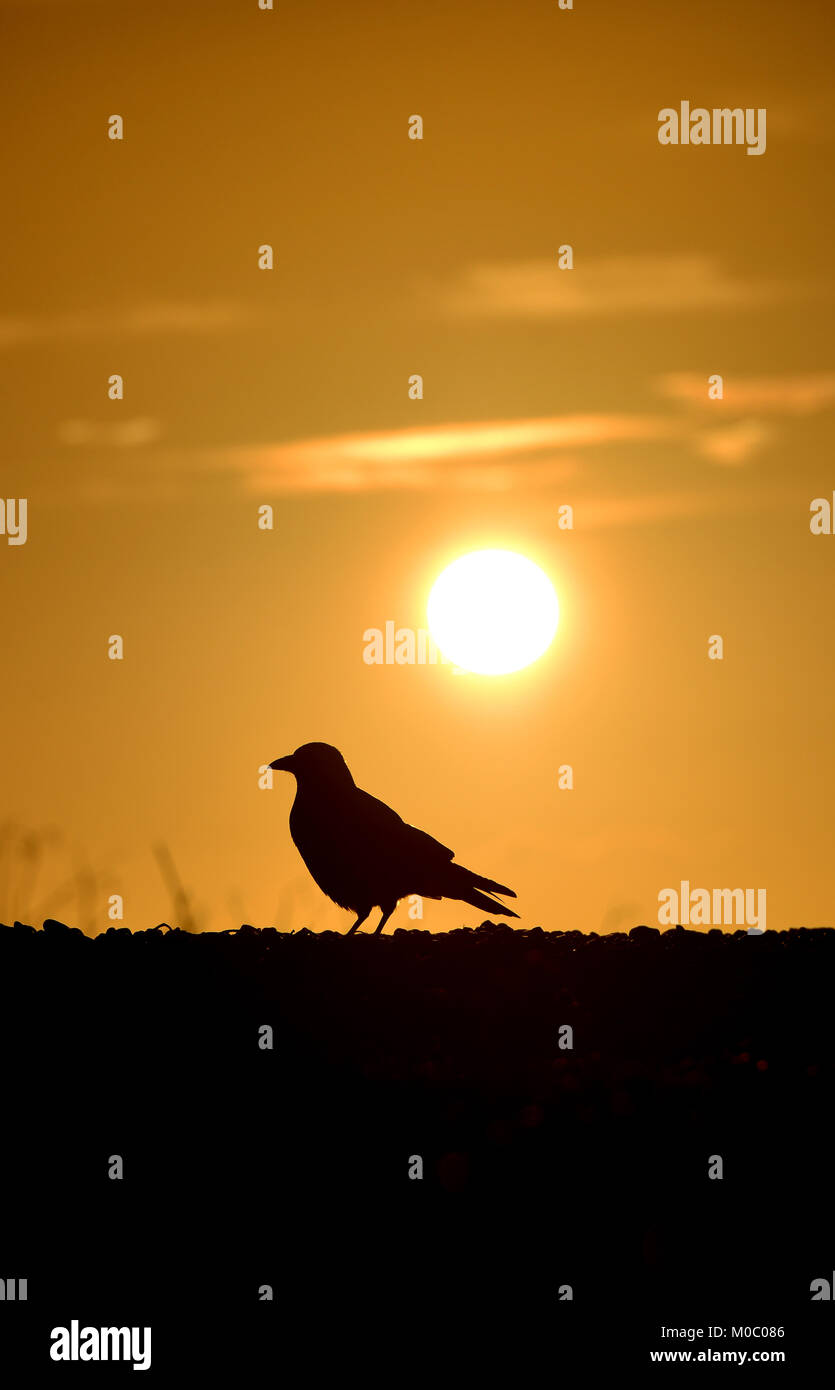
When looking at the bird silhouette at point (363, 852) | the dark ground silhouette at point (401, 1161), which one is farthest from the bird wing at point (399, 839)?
the dark ground silhouette at point (401, 1161)

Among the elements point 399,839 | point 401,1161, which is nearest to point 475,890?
point 399,839

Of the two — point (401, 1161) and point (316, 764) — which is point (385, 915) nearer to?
point (316, 764)

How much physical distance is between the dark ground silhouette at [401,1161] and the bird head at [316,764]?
2494 millimetres

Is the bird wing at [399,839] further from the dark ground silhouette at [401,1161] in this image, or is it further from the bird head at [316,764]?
the dark ground silhouette at [401,1161]

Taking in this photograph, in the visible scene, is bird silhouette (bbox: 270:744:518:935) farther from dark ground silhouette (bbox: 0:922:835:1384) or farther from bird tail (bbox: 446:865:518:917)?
dark ground silhouette (bbox: 0:922:835:1384)

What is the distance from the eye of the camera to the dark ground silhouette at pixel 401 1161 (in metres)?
6.02

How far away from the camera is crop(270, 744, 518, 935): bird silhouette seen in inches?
440

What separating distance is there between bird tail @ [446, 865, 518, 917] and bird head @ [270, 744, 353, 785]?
3.99 ft

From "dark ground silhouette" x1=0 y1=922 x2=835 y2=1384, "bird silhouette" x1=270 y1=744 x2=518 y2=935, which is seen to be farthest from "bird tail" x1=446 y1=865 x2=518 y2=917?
"dark ground silhouette" x1=0 y1=922 x2=835 y2=1384

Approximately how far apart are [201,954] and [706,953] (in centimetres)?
343

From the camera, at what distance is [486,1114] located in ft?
23.2

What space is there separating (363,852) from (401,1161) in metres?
4.58
